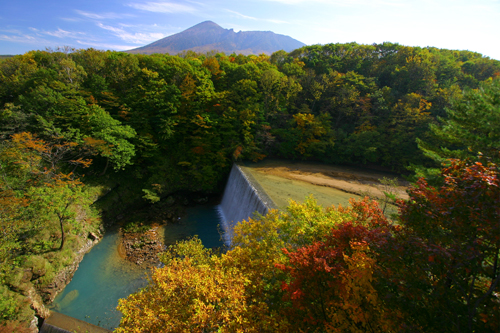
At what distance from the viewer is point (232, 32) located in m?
161

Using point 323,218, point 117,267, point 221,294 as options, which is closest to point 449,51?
point 323,218

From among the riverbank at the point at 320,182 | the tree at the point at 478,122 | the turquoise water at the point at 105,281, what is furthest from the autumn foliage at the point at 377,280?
the riverbank at the point at 320,182

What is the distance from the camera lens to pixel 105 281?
14227 mm

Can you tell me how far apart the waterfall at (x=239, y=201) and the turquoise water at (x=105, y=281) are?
5.65ft

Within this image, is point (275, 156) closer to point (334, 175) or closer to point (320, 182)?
point (334, 175)

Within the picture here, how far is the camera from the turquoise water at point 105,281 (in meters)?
12.2

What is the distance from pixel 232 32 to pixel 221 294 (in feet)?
615

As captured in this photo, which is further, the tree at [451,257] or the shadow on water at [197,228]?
the shadow on water at [197,228]

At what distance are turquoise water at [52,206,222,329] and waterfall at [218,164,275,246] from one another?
1721 mm

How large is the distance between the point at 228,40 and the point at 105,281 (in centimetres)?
16094

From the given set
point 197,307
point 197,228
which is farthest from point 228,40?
point 197,307

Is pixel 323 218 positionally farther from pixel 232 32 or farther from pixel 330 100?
pixel 232 32

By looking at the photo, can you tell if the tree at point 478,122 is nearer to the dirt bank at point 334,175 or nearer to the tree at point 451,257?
the tree at point 451,257

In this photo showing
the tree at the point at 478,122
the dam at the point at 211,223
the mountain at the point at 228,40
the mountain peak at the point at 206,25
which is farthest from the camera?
the mountain peak at the point at 206,25
